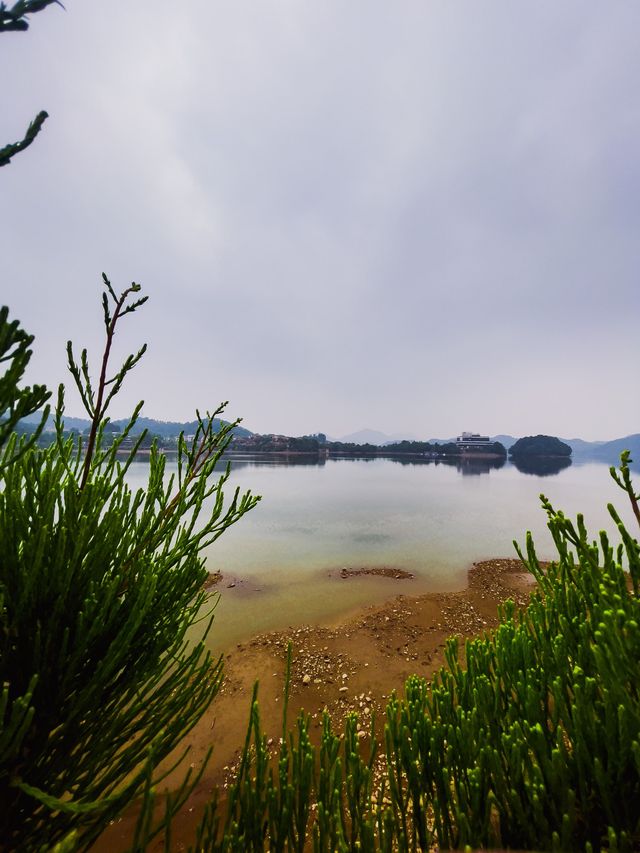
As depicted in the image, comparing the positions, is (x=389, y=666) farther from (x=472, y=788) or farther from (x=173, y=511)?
(x=173, y=511)

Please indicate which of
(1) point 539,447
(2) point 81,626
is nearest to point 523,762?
(2) point 81,626

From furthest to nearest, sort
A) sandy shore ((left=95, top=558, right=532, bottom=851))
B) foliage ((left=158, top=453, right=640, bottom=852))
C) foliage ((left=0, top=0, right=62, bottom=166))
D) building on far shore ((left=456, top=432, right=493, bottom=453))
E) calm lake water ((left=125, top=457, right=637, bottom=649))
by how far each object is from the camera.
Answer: building on far shore ((left=456, top=432, right=493, bottom=453)) < calm lake water ((left=125, top=457, right=637, bottom=649)) < sandy shore ((left=95, top=558, right=532, bottom=851)) < foliage ((left=158, top=453, right=640, bottom=852)) < foliage ((left=0, top=0, right=62, bottom=166))

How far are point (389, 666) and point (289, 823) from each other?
8.34 meters

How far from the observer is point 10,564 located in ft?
8.35

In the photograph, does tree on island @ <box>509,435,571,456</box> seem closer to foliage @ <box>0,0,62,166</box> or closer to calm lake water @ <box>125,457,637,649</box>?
calm lake water @ <box>125,457,637,649</box>

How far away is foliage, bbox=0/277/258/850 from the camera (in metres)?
2.21

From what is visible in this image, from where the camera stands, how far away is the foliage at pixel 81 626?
2209 millimetres

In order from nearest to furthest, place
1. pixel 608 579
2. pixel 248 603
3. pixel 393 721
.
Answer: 1. pixel 608 579
2. pixel 393 721
3. pixel 248 603

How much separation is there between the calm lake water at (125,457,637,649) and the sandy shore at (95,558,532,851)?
1381 mm

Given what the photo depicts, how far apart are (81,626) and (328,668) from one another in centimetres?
919

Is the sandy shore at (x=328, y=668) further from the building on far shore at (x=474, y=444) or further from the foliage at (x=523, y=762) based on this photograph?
the building on far shore at (x=474, y=444)

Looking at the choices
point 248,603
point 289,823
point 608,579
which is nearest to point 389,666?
point 248,603

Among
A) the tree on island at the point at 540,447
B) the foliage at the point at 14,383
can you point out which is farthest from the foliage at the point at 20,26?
Answer: the tree on island at the point at 540,447

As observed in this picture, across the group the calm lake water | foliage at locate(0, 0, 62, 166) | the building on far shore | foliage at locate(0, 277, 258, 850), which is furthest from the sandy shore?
the building on far shore
